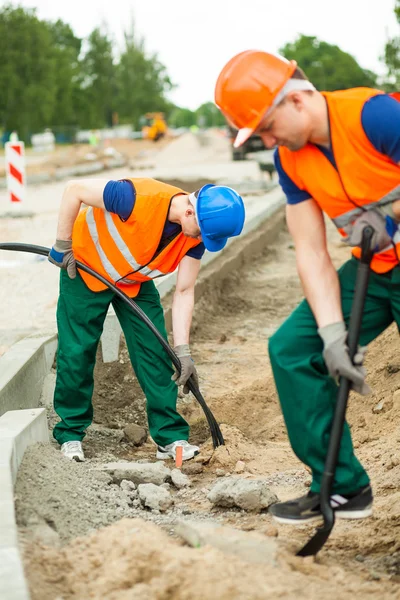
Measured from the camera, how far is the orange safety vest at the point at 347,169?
317 cm

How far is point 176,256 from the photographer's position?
16.9 ft

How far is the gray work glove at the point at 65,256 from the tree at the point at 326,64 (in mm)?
73012

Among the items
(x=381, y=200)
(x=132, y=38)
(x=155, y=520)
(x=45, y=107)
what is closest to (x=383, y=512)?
(x=155, y=520)

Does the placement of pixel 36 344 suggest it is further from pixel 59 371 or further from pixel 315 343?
pixel 315 343

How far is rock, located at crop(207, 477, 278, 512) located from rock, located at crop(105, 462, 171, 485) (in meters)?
0.44

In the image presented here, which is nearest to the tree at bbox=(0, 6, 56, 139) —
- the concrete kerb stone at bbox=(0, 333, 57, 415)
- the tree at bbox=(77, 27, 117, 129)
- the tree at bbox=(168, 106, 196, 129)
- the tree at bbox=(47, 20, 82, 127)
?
the tree at bbox=(47, 20, 82, 127)

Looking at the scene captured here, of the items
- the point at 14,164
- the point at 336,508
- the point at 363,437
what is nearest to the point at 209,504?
the point at 336,508

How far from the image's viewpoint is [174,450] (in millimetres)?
5336

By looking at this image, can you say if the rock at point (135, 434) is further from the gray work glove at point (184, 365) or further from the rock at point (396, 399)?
the rock at point (396, 399)

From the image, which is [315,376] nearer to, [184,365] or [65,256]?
[184,365]

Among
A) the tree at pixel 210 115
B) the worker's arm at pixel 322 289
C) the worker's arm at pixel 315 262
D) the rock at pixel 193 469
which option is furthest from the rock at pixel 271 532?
the tree at pixel 210 115

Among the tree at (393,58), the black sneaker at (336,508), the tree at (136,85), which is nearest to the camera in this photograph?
the black sneaker at (336,508)

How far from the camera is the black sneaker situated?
350cm

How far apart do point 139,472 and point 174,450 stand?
0.58 m
